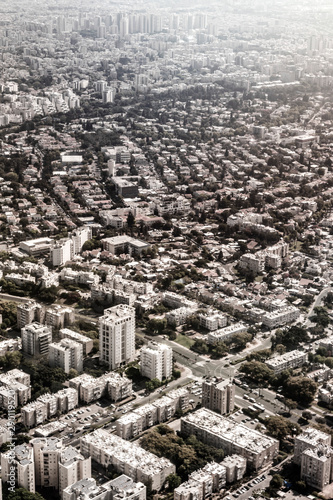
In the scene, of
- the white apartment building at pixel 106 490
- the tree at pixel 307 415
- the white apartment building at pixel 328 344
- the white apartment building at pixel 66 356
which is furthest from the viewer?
the white apartment building at pixel 328 344

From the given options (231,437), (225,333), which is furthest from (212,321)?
(231,437)

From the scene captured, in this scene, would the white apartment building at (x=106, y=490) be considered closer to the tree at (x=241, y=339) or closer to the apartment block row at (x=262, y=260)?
the tree at (x=241, y=339)

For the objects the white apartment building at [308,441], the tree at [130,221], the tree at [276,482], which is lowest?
the tree at [130,221]

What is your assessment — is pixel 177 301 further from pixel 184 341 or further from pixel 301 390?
pixel 301 390

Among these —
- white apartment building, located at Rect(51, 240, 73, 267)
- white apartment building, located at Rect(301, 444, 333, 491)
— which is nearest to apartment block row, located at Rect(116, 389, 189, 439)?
white apartment building, located at Rect(301, 444, 333, 491)

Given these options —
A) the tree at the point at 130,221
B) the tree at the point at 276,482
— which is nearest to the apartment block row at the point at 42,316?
the tree at the point at 276,482

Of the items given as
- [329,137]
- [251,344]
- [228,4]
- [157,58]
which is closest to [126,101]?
[157,58]

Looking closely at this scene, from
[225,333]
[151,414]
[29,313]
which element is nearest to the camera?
[151,414]
